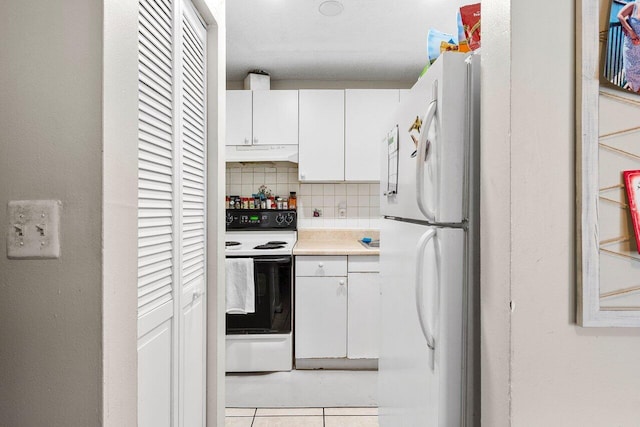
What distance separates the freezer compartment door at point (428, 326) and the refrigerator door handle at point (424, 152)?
0.06 metres

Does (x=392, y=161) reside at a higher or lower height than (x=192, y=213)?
higher

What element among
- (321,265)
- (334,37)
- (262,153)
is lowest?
(321,265)

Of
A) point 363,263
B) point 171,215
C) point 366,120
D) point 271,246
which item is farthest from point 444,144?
point 366,120

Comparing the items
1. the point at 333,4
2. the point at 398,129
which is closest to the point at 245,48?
the point at 333,4

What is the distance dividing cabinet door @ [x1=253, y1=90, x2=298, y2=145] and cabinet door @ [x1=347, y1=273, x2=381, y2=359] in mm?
1233

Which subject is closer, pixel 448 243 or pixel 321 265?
pixel 448 243

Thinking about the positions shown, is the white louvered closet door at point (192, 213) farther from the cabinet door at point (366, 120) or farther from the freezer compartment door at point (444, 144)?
the cabinet door at point (366, 120)

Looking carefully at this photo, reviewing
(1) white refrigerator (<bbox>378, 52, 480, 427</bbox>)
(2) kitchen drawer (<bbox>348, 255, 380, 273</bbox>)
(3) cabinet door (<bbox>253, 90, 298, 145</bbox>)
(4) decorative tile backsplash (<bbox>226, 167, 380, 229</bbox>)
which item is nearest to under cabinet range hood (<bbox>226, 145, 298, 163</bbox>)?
(3) cabinet door (<bbox>253, 90, 298, 145</bbox>)

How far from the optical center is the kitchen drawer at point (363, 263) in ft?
8.95

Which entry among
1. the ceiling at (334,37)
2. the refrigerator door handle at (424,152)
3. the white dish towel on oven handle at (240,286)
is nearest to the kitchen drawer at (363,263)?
the white dish towel on oven handle at (240,286)

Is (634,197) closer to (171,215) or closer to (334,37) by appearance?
(171,215)

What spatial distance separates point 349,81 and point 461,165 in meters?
2.57

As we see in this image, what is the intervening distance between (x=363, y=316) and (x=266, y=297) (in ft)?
2.32

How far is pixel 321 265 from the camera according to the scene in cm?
271
